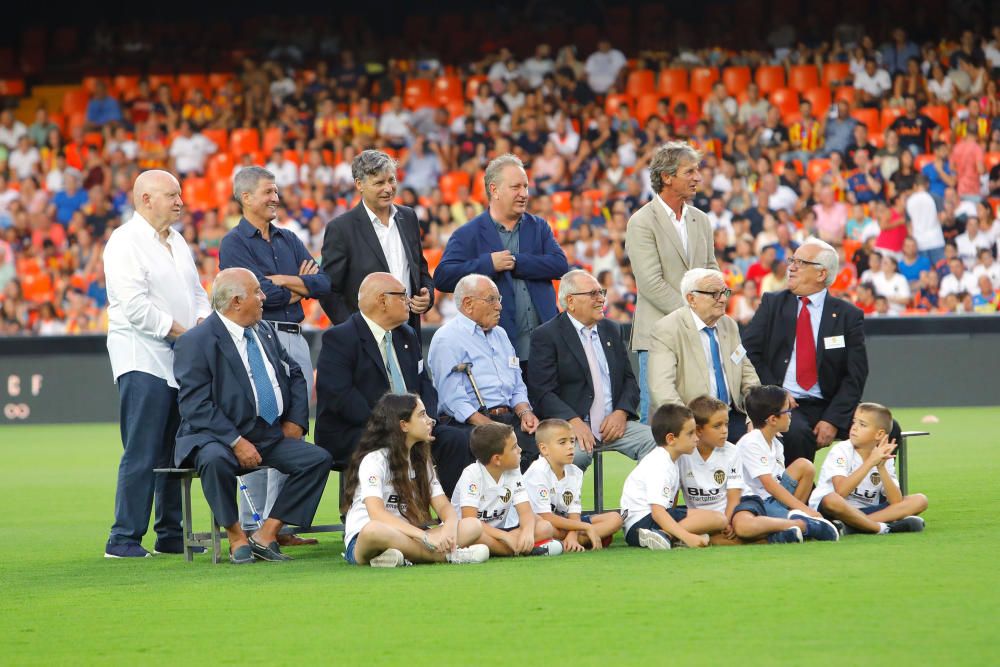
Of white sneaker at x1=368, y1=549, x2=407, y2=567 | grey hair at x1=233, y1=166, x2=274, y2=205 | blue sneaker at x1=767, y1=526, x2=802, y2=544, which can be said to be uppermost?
grey hair at x1=233, y1=166, x2=274, y2=205

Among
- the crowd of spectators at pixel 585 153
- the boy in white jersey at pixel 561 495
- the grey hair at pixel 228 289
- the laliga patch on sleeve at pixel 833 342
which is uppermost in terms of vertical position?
the crowd of spectators at pixel 585 153

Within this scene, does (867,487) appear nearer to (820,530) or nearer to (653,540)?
(820,530)

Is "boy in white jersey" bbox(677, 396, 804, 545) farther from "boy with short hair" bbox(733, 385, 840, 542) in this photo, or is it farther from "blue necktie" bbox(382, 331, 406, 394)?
"blue necktie" bbox(382, 331, 406, 394)

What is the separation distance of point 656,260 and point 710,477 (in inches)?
73.1

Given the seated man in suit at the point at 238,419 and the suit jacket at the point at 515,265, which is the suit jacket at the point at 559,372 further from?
the seated man in suit at the point at 238,419

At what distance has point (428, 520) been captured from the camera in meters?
7.09

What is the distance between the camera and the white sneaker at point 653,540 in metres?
6.96

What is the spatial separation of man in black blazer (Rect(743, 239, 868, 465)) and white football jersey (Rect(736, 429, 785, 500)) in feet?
2.78

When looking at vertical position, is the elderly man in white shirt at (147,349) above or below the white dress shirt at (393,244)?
below

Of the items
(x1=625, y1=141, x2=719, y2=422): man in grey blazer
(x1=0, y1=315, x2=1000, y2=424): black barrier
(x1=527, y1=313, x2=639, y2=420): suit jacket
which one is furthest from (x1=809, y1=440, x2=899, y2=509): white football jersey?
(x1=0, y1=315, x2=1000, y2=424): black barrier

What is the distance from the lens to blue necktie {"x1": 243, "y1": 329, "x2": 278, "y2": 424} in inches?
290

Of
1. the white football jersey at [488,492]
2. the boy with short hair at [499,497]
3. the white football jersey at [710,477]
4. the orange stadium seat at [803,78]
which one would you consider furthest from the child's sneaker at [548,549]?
the orange stadium seat at [803,78]

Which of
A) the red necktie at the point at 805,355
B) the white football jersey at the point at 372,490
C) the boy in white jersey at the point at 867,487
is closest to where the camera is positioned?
the white football jersey at the point at 372,490

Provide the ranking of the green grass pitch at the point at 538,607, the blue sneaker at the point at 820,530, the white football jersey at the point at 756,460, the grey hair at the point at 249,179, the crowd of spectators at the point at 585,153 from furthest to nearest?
the crowd of spectators at the point at 585,153, the grey hair at the point at 249,179, the white football jersey at the point at 756,460, the blue sneaker at the point at 820,530, the green grass pitch at the point at 538,607
